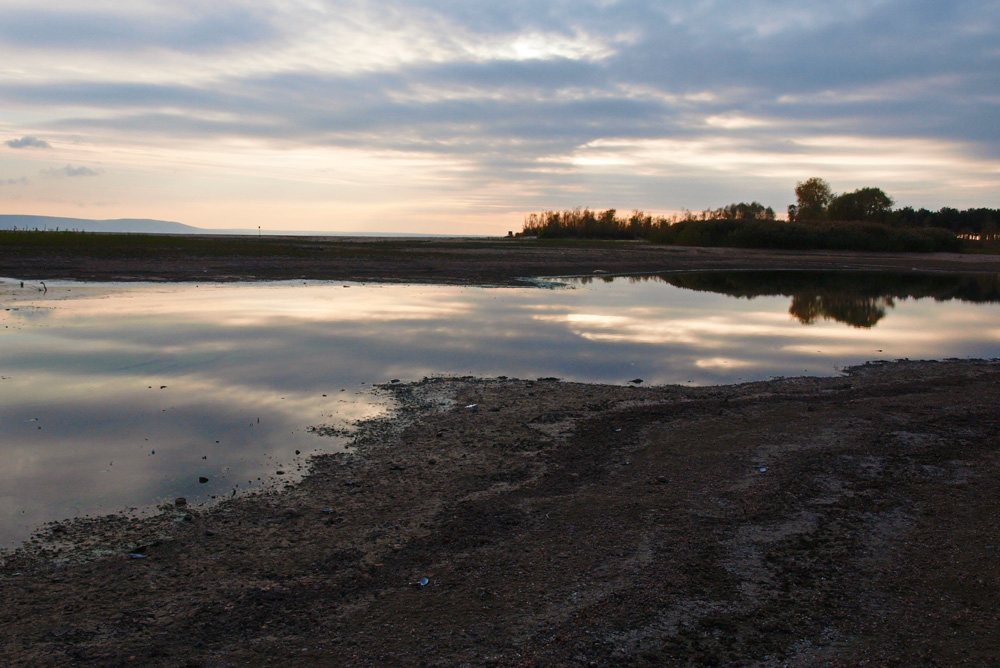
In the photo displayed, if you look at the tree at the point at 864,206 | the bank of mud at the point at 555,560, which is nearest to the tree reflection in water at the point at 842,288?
the bank of mud at the point at 555,560

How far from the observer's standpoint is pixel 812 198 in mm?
106438

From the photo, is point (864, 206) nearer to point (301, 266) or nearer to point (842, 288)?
point (842, 288)

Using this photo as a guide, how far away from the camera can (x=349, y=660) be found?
3891 millimetres

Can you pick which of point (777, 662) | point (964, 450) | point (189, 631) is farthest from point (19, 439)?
point (964, 450)

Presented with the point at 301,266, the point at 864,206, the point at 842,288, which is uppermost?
the point at 864,206

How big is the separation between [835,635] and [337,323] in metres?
14.1

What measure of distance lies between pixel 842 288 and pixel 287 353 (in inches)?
1054

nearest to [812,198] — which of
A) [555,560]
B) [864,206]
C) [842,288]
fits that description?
[864,206]

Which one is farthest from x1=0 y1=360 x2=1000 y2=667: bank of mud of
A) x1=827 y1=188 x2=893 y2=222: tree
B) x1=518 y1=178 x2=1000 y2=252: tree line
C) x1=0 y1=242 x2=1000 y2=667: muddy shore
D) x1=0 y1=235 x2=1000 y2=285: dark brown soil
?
x1=827 y1=188 x2=893 y2=222: tree

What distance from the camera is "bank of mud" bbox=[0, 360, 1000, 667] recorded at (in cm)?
406

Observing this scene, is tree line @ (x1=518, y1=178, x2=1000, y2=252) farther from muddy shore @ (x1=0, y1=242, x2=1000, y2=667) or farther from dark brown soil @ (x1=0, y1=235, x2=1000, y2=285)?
muddy shore @ (x1=0, y1=242, x2=1000, y2=667)

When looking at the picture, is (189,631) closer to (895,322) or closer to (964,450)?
(964,450)

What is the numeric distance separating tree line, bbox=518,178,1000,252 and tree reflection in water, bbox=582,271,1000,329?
1063 inches

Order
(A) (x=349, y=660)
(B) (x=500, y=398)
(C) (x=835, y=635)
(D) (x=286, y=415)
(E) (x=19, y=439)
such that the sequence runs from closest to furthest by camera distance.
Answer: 1. (A) (x=349, y=660)
2. (C) (x=835, y=635)
3. (E) (x=19, y=439)
4. (D) (x=286, y=415)
5. (B) (x=500, y=398)
